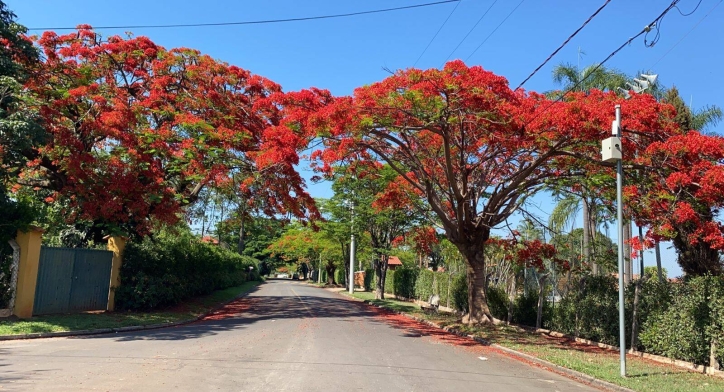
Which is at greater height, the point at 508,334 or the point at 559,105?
the point at 559,105

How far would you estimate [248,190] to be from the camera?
19203mm

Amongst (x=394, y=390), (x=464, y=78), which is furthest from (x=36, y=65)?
(x=394, y=390)

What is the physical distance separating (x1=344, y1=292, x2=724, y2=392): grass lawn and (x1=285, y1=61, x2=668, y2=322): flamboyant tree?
3.87m

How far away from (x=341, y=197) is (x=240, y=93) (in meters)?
10.4

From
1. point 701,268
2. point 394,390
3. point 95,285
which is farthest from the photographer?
point 95,285

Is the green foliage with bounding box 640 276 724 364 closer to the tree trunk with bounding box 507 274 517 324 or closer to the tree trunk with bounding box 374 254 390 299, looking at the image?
the tree trunk with bounding box 507 274 517 324

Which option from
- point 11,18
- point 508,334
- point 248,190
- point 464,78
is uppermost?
point 11,18

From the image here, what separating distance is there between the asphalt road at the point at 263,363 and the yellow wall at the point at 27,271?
3071mm

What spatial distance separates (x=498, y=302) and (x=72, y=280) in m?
15.2

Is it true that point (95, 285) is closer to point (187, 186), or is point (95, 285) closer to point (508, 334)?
point (187, 186)

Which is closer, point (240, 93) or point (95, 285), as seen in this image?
point (95, 285)

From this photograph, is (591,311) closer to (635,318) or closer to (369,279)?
(635,318)

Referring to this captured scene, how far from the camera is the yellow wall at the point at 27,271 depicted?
13398mm

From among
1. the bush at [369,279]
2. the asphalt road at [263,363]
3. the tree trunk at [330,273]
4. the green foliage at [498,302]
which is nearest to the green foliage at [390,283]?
the bush at [369,279]
